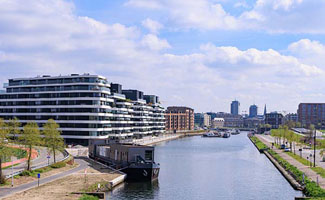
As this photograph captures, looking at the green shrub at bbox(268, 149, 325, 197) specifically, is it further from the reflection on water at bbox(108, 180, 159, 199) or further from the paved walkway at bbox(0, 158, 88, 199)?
the paved walkway at bbox(0, 158, 88, 199)

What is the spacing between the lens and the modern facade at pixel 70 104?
13588 cm

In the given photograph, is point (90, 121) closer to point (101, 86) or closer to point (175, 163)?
point (101, 86)

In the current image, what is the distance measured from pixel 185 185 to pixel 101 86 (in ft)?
262

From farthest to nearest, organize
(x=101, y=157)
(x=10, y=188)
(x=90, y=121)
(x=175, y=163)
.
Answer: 1. (x=90, y=121)
2. (x=175, y=163)
3. (x=101, y=157)
4. (x=10, y=188)

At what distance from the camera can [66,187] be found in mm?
54625

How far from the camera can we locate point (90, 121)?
13475 centimetres

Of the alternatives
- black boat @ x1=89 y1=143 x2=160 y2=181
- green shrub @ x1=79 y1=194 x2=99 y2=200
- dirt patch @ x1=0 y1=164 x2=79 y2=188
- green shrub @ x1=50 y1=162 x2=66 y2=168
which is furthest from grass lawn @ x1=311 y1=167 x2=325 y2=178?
green shrub @ x1=50 y1=162 x2=66 y2=168

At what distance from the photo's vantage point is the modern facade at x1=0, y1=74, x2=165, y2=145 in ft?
446

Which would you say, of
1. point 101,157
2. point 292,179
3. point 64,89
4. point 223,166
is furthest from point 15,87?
point 292,179

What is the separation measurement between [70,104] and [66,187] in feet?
287

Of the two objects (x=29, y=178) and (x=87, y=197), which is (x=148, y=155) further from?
(x=87, y=197)

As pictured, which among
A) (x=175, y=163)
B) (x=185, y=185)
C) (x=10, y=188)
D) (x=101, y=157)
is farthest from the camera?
(x=175, y=163)

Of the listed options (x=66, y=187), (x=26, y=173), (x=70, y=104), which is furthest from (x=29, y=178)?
(x=70, y=104)

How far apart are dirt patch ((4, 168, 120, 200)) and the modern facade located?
66.0 m
